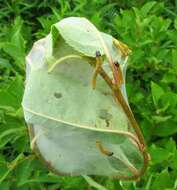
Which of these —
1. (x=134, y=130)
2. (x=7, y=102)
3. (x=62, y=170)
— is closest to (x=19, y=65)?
(x=7, y=102)

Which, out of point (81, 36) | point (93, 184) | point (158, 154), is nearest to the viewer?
point (81, 36)

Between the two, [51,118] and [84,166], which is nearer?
[51,118]

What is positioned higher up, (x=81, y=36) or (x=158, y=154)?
(x=81, y=36)

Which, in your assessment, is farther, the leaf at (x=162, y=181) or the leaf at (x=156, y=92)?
the leaf at (x=156, y=92)

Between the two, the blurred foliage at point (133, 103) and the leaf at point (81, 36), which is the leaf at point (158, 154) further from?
the leaf at point (81, 36)

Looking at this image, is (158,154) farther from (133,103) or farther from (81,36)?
(81,36)

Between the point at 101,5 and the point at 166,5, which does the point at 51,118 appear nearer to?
the point at 101,5

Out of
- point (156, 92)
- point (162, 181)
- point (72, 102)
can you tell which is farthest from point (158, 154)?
point (72, 102)

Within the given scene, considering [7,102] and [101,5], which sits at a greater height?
[7,102]

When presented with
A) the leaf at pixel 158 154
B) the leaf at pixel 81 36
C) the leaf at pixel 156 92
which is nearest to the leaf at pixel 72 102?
the leaf at pixel 81 36
